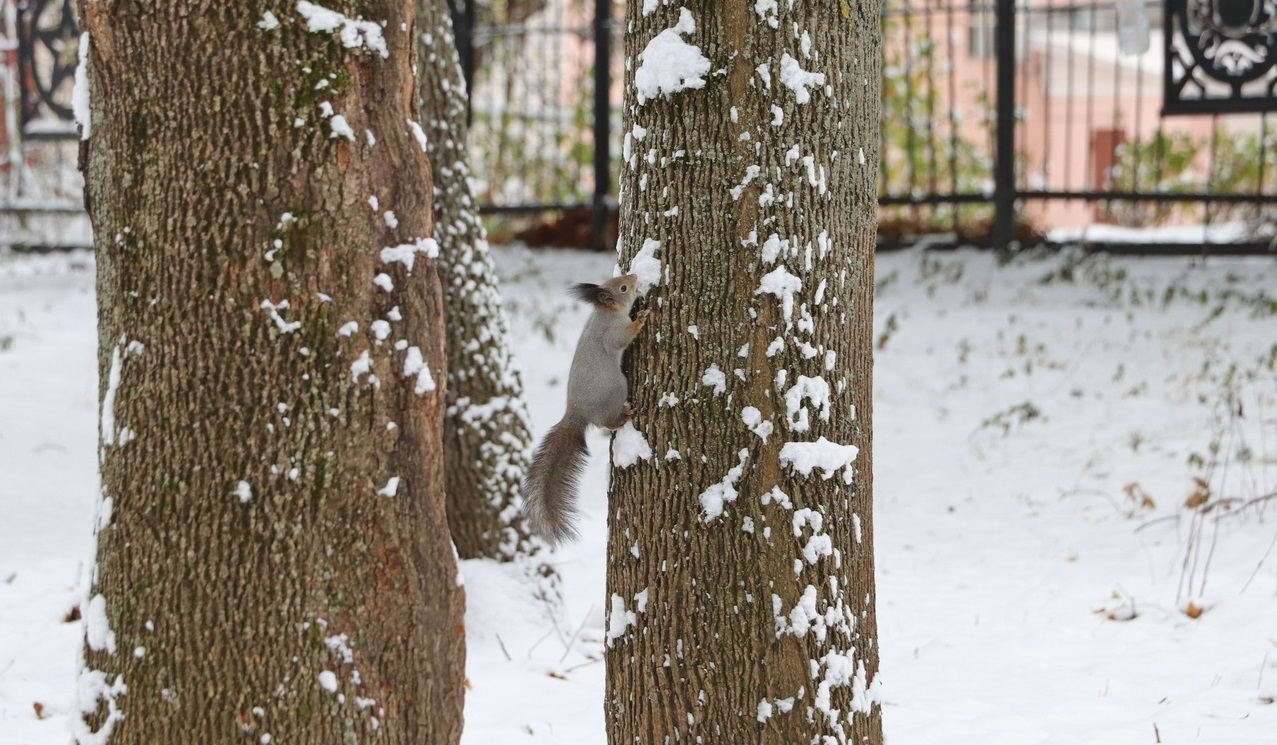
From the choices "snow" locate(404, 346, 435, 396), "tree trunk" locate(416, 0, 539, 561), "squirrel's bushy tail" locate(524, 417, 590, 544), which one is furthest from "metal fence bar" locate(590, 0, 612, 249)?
"snow" locate(404, 346, 435, 396)

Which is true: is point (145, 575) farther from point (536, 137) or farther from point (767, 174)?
point (536, 137)

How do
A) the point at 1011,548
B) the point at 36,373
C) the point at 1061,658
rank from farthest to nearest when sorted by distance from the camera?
1. the point at 36,373
2. the point at 1011,548
3. the point at 1061,658

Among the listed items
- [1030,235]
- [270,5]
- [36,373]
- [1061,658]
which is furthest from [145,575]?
[1030,235]

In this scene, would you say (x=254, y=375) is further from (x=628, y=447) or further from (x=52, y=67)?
(x=52, y=67)

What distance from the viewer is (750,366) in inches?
97.6

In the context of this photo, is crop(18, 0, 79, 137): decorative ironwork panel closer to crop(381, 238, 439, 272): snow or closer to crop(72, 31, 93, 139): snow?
crop(72, 31, 93, 139): snow

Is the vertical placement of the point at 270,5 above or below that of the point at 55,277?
above

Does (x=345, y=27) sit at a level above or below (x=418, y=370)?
above

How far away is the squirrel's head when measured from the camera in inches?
102

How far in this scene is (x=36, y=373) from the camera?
7.08 metres

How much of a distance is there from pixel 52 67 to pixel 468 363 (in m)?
8.28

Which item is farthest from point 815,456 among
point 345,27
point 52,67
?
point 52,67

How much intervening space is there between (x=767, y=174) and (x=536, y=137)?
31.9 ft

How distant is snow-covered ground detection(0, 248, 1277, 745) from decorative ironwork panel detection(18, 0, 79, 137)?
2.45m
